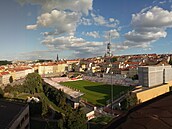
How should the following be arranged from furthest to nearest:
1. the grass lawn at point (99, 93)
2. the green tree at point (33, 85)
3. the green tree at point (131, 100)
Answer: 1. the green tree at point (33, 85)
2. the grass lawn at point (99, 93)
3. the green tree at point (131, 100)

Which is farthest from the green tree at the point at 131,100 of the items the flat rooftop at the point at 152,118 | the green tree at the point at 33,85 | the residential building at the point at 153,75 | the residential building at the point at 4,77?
the residential building at the point at 4,77

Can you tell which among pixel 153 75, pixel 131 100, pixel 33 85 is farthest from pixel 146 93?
pixel 33 85

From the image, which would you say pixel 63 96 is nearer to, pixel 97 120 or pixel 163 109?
pixel 97 120

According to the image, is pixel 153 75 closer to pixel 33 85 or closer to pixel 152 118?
pixel 33 85

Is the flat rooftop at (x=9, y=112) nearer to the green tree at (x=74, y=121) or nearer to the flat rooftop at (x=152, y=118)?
the green tree at (x=74, y=121)

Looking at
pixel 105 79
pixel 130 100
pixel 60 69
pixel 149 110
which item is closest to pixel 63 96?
pixel 130 100

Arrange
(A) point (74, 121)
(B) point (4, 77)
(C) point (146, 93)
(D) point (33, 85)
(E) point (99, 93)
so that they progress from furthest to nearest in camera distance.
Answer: (B) point (4, 77), (D) point (33, 85), (E) point (99, 93), (C) point (146, 93), (A) point (74, 121)

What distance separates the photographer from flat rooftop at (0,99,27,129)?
13364 millimetres

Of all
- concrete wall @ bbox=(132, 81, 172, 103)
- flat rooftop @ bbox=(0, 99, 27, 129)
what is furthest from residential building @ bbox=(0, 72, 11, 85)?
flat rooftop @ bbox=(0, 99, 27, 129)

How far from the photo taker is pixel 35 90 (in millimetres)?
38938

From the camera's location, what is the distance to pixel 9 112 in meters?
15.4

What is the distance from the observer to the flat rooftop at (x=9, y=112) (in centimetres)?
1336

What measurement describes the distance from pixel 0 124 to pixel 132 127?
Answer: 42.5 ft

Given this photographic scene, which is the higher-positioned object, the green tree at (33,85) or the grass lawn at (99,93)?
the green tree at (33,85)
